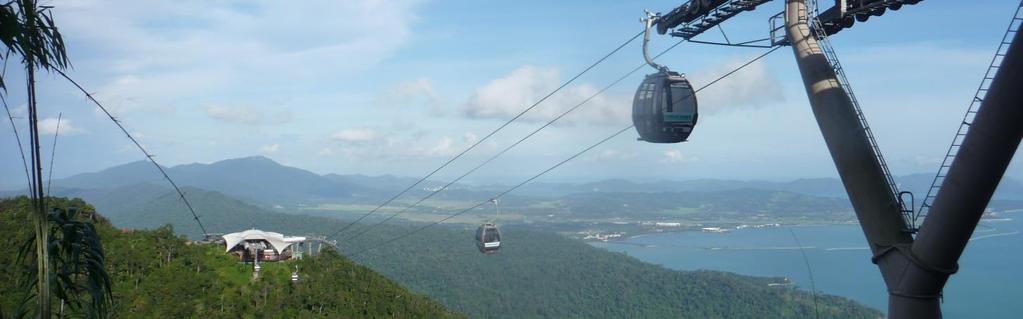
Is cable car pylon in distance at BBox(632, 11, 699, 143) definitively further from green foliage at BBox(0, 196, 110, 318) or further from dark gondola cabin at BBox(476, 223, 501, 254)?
dark gondola cabin at BBox(476, 223, 501, 254)

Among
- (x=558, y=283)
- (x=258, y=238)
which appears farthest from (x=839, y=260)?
(x=258, y=238)

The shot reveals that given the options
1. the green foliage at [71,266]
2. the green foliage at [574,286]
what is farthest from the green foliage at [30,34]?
the green foliage at [574,286]

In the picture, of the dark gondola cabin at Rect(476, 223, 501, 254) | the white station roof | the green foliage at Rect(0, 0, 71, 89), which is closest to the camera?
the green foliage at Rect(0, 0, 71, 89)

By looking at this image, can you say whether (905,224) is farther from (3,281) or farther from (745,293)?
(745,293)

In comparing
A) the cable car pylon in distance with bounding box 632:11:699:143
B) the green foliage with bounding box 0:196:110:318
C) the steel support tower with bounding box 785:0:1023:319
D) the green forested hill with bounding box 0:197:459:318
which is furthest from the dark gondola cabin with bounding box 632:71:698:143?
the green forested hill with bounding box 0:197:459:318

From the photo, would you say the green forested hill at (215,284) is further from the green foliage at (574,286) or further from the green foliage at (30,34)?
the green foliage at (574,286)

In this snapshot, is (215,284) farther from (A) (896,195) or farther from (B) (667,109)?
(A) (896,195)
